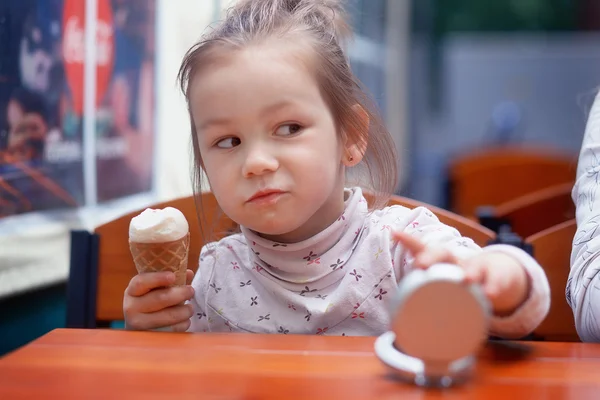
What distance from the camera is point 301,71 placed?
95cm

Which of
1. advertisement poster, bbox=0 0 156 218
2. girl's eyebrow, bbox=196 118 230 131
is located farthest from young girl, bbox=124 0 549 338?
advertisement poster, bbox=0 0 156 218

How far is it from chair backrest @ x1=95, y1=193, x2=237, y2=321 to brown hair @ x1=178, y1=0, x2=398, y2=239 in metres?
0.05

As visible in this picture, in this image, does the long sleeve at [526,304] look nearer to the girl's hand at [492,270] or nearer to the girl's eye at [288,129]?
the girl's hand at [492,270]

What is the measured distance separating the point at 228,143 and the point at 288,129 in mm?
77

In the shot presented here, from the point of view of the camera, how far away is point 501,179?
3504mm

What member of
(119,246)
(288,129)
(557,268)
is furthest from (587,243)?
(119,246)

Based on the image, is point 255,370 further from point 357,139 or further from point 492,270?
point 357,139

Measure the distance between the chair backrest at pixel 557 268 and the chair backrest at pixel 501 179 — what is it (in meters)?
2.18

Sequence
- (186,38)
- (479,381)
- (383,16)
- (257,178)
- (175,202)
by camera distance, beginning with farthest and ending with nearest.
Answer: (383,16)
(186,38)
(175,202)
(257,178)
(479,381)

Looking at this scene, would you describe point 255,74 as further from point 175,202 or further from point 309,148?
point 175,202

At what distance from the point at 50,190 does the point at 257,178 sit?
2.51ft

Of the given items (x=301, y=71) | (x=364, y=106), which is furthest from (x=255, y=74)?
(x=364, y=106)

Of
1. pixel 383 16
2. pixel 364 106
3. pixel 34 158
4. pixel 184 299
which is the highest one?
pixel 383 16

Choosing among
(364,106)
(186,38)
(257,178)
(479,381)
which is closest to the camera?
(479,381)
